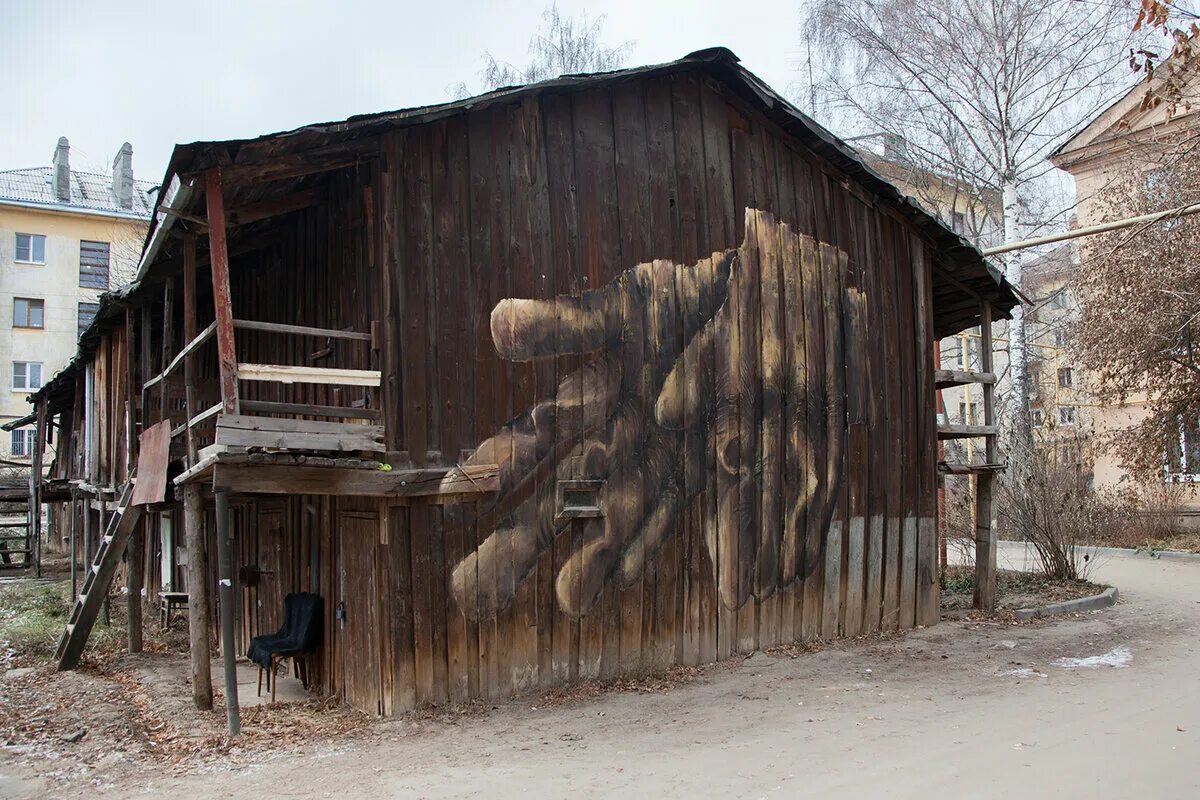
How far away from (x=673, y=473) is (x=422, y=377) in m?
3.07

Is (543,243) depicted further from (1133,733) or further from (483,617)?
(1133,733)

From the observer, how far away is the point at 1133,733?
24.6ft

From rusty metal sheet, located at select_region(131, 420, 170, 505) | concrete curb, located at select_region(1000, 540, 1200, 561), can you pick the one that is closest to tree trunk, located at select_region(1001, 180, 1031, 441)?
concrete curb, located at select_region(1000, 540, 1200, 561)

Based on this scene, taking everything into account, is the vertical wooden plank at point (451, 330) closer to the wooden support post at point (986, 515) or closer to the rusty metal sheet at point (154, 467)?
the rusty metal sheet at point (154, 467)

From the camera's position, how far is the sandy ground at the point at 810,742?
647cm

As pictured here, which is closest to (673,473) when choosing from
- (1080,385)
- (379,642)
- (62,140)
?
(379,642)

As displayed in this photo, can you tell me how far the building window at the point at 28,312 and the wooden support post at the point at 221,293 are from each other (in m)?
37.9

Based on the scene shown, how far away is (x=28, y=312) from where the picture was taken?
40.1 metres

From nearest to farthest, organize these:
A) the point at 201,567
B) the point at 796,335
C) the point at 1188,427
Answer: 1. the point at 201,567
2. the point at 796,335
3. the point at 1188,427

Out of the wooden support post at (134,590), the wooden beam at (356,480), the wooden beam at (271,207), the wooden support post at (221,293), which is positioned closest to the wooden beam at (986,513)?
the wooden beam at (356,480)

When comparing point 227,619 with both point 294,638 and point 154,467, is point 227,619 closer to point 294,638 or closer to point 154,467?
point 294,638

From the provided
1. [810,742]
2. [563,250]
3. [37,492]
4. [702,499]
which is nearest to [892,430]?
[702,499]

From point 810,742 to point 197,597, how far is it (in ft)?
18.6

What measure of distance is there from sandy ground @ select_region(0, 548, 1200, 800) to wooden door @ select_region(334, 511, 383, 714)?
702mm
